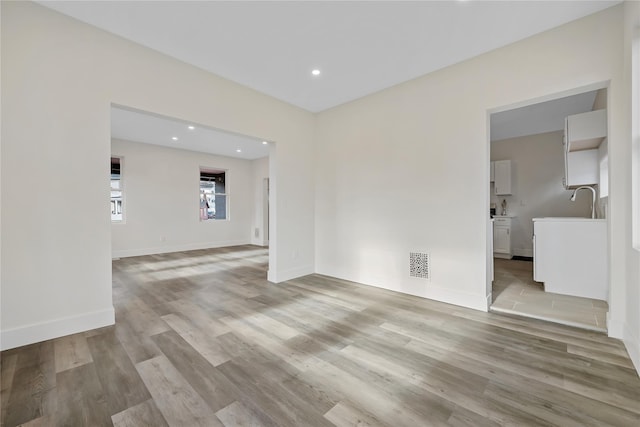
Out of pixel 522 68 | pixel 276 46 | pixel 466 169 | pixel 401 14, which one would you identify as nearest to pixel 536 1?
pixel 522 68

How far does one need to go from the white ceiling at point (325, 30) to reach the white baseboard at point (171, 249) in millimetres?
5232

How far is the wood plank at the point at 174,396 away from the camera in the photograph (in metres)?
1.39

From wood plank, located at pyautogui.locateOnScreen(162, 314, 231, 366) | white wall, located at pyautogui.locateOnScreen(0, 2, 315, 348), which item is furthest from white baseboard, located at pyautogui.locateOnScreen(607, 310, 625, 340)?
white wall, located at pyautogui.locateOnScreen(0, 2, 315, 348)

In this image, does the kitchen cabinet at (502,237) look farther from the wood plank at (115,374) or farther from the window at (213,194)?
the window at (213,194)

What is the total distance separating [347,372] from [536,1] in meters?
3.30

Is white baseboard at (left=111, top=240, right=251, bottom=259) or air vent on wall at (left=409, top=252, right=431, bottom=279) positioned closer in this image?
air vent on wall at (left=409, top=252, right=431, bottom=279)

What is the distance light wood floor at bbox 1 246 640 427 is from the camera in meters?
1.42

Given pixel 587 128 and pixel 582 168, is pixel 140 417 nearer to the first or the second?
pixel 587 128

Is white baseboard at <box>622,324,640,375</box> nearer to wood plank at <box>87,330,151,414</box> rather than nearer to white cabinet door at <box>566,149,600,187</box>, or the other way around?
white cabinet door at <box>566,149,600,187</box>

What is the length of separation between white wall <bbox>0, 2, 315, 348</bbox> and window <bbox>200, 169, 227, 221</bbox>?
5.23 meters

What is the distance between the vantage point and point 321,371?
1818 mm

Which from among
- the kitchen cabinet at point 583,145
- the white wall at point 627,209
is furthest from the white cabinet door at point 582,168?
the white wall at point 627,209

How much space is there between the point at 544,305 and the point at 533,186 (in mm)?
4077

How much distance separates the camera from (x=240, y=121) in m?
3.55
